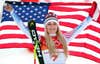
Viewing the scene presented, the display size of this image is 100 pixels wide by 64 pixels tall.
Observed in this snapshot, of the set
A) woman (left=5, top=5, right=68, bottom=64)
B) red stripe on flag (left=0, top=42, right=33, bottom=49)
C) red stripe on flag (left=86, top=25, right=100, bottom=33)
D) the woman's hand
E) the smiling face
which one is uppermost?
the smiling face

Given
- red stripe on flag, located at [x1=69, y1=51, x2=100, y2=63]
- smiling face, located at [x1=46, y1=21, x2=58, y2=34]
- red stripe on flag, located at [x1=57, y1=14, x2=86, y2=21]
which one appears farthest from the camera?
red stripe on flag, located at [x1=57, y1=14, x2=86, y2=21]

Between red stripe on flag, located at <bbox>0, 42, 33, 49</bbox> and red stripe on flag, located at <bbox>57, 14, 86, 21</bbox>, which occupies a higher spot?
red stripe on flag, located at <bbox>57, 14, 86, 21</bbox>

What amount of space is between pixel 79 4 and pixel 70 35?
7.17ft

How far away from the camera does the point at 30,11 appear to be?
751 cm

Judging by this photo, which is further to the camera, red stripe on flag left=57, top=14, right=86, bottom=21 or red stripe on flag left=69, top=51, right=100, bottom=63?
red stripe on flag left=57, top=14, right=86, bottom=21

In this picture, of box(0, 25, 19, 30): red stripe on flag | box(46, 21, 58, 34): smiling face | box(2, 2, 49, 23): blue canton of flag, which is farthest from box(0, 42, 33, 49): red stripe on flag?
box(46, 21, 58, 34): smiling face

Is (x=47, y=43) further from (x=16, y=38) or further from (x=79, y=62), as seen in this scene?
(x=16, y=38)

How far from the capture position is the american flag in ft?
22.9

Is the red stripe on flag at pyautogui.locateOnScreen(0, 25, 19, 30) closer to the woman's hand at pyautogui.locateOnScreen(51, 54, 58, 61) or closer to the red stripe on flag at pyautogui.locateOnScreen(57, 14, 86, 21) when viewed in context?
the red stripe on flag at pyautogui.locateOnScreen(57, 14, 86, 21)

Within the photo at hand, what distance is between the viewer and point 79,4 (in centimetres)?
766

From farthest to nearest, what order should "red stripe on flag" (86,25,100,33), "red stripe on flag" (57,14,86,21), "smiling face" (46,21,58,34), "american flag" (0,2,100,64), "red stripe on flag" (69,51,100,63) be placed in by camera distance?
1. "red stripe on flag" (57,14,86,21)
2. "red stripe on flag" (86,25,100,33)
3. "american flag" (0,2,100,64)
4. "red stripe on flag" (69,51,100,63)
5. "smiling face" (46,21,58,34)

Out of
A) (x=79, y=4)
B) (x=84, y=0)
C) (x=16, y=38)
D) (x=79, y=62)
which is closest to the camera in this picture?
(x=79, y=62)

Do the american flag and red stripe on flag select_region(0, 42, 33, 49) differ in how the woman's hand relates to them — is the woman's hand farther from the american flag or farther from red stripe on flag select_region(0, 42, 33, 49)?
red stripe on flag select_region(0, 42, 33, 49)

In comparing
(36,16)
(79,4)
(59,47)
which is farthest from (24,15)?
(59,47)
